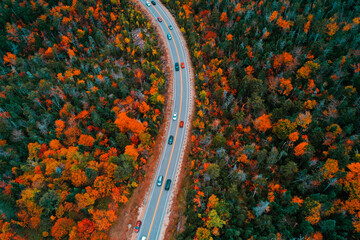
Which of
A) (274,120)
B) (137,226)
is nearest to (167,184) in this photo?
(137,226)

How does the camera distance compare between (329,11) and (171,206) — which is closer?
(171,206)

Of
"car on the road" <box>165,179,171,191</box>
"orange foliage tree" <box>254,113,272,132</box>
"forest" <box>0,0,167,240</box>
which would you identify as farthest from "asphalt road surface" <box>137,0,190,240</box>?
"orange foliage tree" <box>254,113,272,132</box>

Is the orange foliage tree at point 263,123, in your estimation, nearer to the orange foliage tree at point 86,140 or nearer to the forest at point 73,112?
the forest at point 73,112

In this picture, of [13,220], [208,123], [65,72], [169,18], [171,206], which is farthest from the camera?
[169,18]

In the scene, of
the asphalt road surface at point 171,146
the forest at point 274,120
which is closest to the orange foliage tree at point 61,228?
the asphalt road surface at point 171,146

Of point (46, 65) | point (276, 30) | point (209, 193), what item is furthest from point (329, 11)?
point (46, 65)

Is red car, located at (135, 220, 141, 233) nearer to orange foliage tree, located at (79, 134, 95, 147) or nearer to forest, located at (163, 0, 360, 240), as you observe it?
forest, located at (163, 0, 360, 240)

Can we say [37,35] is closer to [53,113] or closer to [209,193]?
[53,113]

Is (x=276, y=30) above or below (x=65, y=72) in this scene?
below

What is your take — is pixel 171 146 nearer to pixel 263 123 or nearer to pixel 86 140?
pixel 86 140
